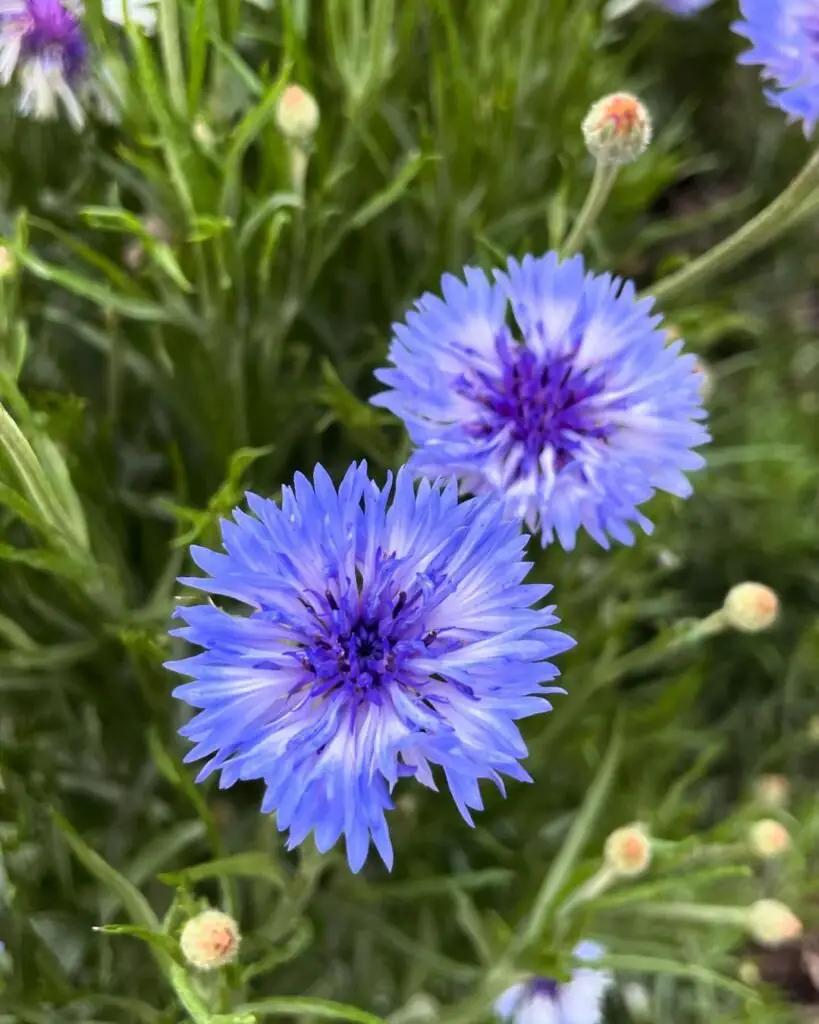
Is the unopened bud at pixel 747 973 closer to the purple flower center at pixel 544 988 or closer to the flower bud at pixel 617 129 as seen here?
the purple flower center at pixel 544 988

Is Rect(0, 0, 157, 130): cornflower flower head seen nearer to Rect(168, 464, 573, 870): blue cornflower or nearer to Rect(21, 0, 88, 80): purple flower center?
Rect(21, 0, 88, 80): purple flower center

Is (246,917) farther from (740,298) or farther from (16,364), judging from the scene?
(740,298)

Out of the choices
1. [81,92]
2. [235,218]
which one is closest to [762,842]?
[235,218]

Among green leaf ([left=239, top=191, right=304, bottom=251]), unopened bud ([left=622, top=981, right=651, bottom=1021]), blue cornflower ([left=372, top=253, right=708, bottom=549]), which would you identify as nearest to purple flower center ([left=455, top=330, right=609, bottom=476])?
blue cornflower ([left=372, top=253, right=708, bottom=549])

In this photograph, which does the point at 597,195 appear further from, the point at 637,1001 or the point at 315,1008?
the point at 637,1001

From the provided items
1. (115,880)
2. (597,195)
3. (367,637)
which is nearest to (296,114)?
(597,195)

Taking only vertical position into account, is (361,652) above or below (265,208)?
below
